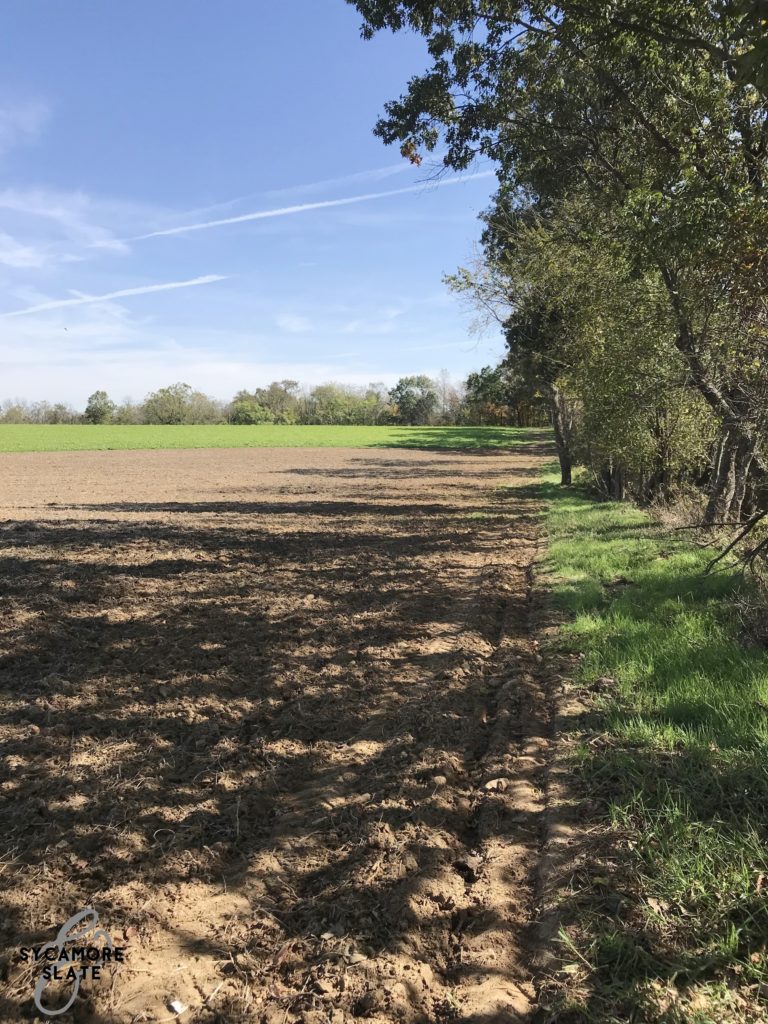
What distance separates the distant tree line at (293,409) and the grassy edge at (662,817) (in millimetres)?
97258

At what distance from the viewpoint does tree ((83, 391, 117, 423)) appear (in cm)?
11281

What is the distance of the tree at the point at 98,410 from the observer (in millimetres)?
112812

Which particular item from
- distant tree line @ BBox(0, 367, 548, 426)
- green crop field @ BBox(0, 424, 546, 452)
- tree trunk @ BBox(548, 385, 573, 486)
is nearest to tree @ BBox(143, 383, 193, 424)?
distant tree line @ BBox(0, 367, 548, 426)

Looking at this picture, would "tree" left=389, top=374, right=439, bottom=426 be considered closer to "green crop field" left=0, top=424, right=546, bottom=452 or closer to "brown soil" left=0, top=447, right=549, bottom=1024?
"green crop field" left=0, top=424, right=546, bottom=452

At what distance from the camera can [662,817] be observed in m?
3.34

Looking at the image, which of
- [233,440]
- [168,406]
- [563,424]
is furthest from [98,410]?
[563,424]

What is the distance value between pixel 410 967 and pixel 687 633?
454cm

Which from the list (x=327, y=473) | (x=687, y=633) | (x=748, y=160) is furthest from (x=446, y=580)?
(x=327, y=473)

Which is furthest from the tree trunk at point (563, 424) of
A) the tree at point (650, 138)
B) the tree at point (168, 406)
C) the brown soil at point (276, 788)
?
the tree at point (168, 406)

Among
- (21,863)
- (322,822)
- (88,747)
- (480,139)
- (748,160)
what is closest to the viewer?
A: (21,863)

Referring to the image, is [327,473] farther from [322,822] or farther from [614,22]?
[322,822]

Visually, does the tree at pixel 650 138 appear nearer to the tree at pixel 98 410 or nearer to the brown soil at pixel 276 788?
the brown soil at pixel 276 788

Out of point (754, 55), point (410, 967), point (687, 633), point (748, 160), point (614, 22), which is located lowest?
point (410, 967)

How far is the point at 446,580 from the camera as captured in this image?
9.61 metres
